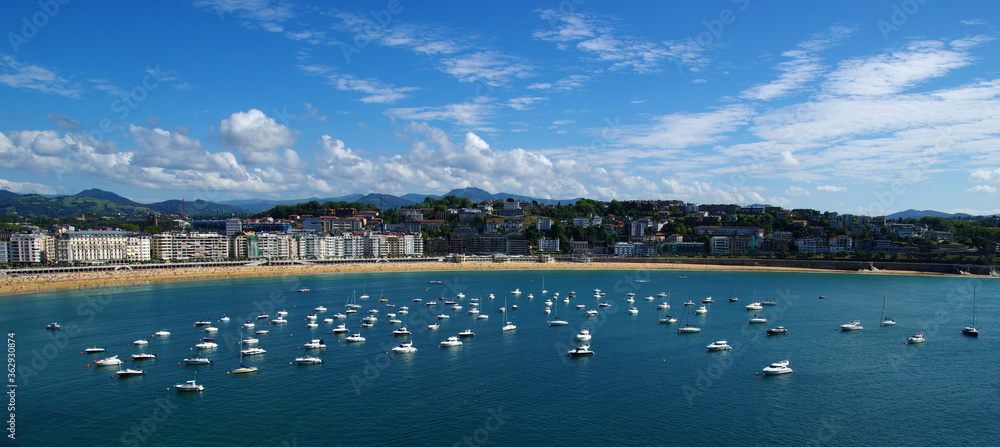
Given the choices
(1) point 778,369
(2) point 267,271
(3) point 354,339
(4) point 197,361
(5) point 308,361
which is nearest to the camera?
(1) point 778,369

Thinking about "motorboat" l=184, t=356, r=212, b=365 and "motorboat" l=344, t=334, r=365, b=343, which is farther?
"motorboat" l=344, t=334, r=365, b=343

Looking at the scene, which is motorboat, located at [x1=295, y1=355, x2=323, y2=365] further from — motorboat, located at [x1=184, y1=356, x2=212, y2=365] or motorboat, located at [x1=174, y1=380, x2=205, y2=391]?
motorboat, located at [x1=174, y1=380, x2=205, y2=391]

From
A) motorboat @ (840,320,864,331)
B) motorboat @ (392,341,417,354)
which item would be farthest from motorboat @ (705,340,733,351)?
motorboat @ (392,341,417,354)

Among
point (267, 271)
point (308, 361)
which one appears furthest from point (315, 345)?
point (267, 271)

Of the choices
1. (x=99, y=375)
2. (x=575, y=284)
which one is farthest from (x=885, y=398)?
(x=575, y=284)

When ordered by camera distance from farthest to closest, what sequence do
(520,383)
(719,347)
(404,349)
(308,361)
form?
1. (719,347)
2. (404,349)
3. (308,361)
4. (520,383)

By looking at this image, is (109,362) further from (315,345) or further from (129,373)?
(315,345)
